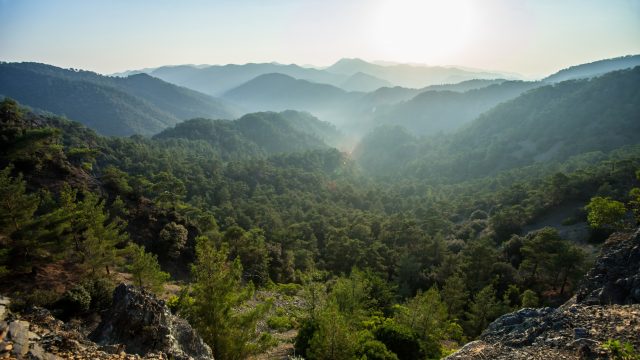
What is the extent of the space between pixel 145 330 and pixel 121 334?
3.15 feet

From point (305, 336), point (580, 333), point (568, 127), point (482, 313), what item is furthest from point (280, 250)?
point (568, 127)

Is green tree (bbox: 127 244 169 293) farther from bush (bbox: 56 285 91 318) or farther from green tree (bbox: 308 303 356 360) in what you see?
green tree (bbox: 308 303 356 360)

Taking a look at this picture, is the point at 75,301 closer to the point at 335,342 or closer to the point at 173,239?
the point at 335,342

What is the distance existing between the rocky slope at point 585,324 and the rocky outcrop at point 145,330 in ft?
38.7

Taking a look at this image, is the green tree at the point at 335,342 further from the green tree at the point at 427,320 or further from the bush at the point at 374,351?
the green tree at the point at 427,320

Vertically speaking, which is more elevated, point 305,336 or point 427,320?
point 305,336

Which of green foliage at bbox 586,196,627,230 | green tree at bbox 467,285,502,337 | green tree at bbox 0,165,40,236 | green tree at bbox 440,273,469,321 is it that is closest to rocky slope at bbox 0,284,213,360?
green tree at bbox 0,165,40,236

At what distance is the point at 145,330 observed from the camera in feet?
48.5

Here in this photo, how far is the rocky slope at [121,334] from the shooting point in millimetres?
10625

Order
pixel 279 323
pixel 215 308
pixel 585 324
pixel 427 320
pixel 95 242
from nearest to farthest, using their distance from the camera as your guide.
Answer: pixel 585 324 < pixel 215 308 < pixel 95 242 < pixel 427 320 < pixel 279 323

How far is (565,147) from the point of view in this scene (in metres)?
148

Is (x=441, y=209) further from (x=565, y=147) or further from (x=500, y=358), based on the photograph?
(x=500, y=358)

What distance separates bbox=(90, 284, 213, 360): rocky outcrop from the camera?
14.5 metres

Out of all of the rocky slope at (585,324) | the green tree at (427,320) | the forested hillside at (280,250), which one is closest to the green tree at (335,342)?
the forested hillside at (280,250)
